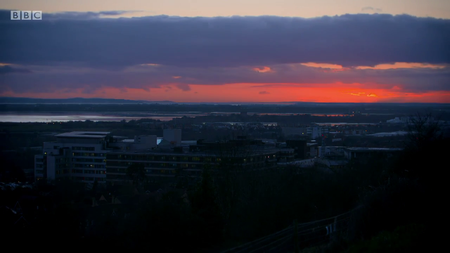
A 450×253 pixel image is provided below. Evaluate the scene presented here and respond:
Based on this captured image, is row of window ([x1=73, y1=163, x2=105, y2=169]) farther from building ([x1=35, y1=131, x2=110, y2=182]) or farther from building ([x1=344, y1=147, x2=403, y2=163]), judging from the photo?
building ([x1=344, y1=147, x2=403, y2=163])

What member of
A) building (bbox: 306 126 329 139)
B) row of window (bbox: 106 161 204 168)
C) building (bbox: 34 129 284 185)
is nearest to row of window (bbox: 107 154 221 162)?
building (bbox: 34 129 284 185)

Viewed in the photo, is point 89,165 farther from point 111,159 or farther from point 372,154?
point 372,154

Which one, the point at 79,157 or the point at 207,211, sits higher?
the point at 207,211

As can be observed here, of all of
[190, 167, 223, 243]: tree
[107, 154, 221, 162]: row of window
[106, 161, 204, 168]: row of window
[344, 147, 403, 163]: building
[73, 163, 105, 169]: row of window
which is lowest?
[73, 163, 105, 169]: row of window

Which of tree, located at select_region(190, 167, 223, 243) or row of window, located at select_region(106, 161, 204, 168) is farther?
row of window, located at select_region(106, 161, 204, 168)

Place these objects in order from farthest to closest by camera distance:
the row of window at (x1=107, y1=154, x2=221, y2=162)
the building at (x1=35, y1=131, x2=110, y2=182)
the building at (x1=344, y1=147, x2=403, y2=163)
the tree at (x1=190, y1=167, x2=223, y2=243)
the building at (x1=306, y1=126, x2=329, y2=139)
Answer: the building at (x1=306, y1=126, x2=329, y2=139) → the building at (x1=35, y1=131, x2=110, y2=182) → the row of window at (x1=107, y1=154, x2=221, y2=162) → the building at (x1=344, y1=147, x2=403, y2=163) → the tree at (x1=190, y1=167, x2=223, y2=243)

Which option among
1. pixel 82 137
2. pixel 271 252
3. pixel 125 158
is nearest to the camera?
pixel 271 252

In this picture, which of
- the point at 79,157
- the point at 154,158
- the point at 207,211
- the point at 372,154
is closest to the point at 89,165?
the point at 79,157

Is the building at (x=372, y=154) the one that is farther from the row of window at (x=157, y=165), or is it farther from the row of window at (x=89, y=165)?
the row of window at (x=89, y=165)

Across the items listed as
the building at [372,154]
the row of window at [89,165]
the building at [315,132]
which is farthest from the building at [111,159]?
the building at [315,132]

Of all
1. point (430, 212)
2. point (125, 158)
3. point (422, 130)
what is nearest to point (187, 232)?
point (430, 212)

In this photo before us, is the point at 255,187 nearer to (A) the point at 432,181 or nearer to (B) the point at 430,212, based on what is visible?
(A) the point at 432,181
